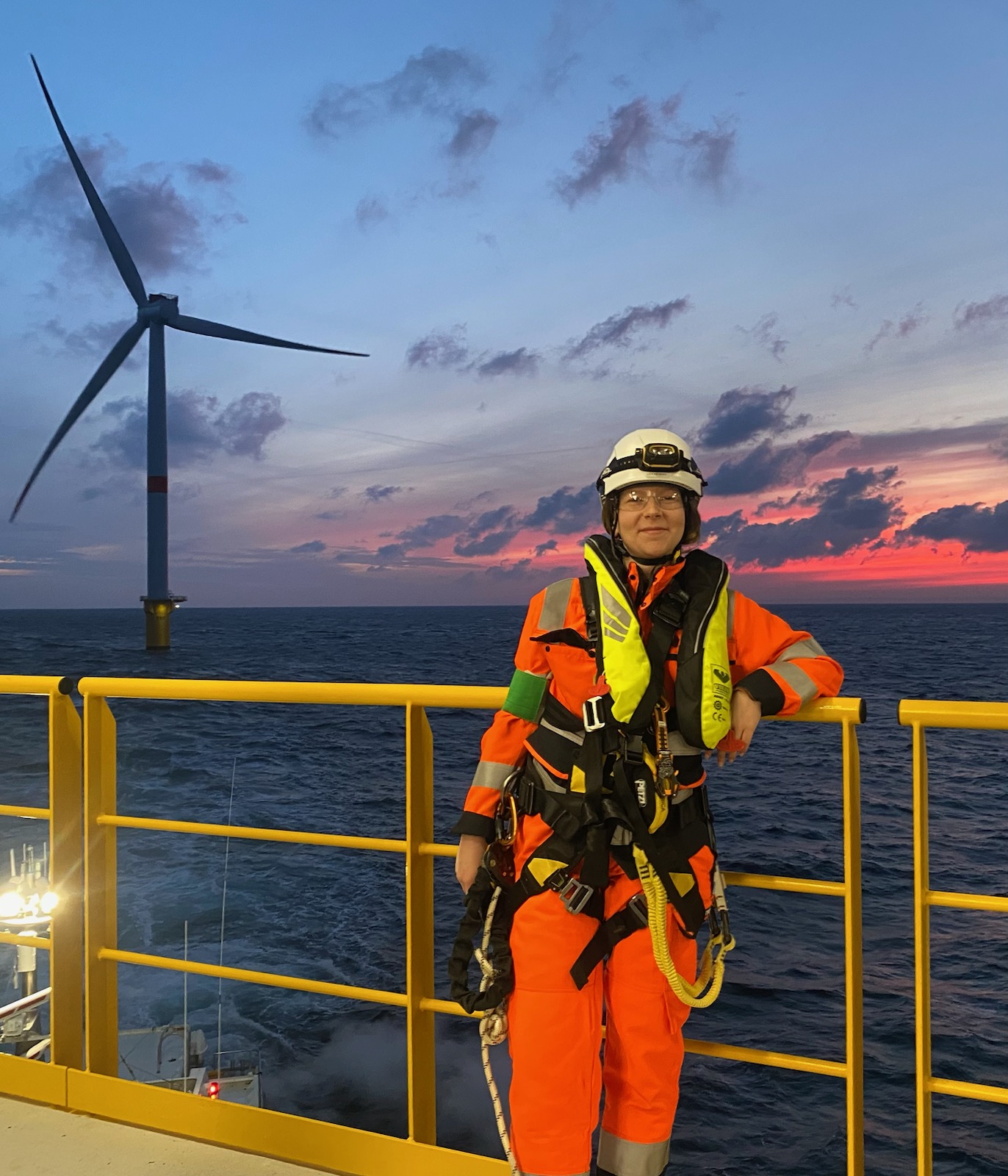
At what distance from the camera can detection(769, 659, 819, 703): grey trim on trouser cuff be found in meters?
2.10

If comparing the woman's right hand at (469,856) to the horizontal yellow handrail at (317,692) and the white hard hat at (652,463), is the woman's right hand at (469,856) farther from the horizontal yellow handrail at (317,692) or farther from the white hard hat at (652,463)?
the white hard hat at (652,463)

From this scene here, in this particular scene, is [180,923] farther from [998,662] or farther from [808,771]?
[998,662]


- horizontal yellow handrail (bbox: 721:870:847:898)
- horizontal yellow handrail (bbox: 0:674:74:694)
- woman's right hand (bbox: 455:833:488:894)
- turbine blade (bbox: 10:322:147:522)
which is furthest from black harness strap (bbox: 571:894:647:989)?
turbine blade (bbox: 10:322:147:522)

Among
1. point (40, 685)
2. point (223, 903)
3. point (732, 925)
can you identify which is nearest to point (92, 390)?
point (223, 903)

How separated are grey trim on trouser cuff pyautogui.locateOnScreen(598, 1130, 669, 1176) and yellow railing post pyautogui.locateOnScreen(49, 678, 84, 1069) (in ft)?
5.90

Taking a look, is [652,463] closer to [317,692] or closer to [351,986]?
A: [317,692]

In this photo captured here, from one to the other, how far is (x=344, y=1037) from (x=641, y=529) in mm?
28074

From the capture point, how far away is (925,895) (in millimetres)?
2100

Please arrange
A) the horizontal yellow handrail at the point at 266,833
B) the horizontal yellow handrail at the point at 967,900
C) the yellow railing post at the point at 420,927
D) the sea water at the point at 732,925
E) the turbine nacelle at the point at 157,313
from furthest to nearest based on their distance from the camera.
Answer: the turbine nacelle at the point at 157,313, the sea water at the point at 732,925, the yellow railing post at the point at 420,927, the horizontal yellow handrail at the point at 266,833, the horizontal yellow handrail at the point at 967,900

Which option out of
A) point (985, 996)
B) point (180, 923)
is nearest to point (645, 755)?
point (985, 996)

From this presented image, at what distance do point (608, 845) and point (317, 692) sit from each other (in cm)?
95

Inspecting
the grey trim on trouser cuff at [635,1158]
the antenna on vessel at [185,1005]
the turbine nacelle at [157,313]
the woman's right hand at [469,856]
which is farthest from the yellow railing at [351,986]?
the turbine nacelle at [157,313]

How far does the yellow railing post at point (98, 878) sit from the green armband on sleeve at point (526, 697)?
1490mm

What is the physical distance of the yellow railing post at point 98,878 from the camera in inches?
116
